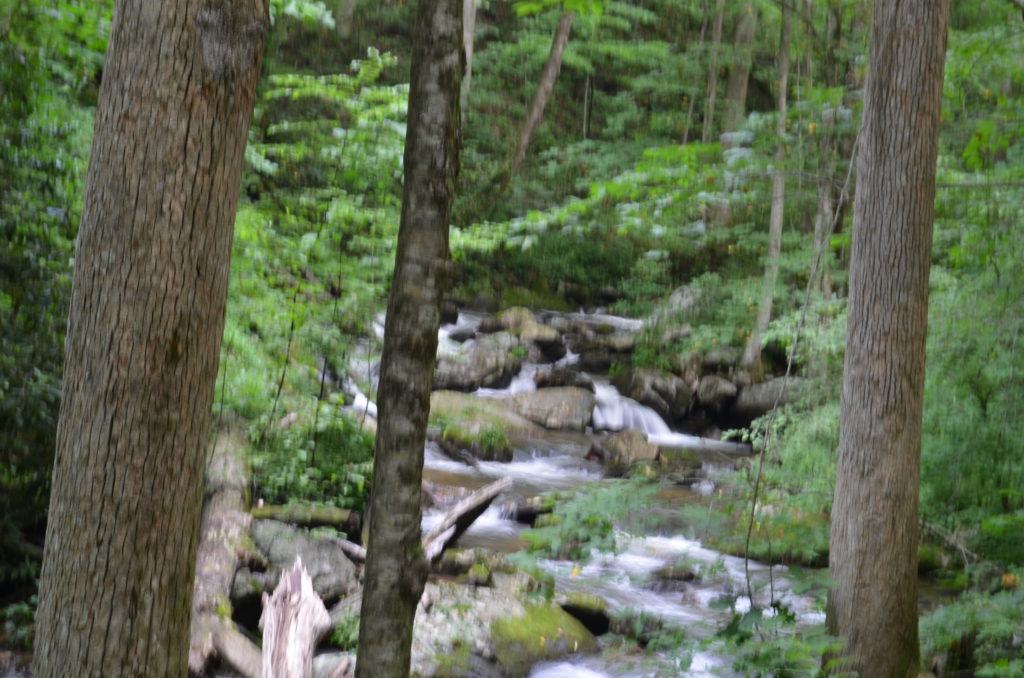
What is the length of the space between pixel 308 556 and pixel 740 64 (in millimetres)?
17296

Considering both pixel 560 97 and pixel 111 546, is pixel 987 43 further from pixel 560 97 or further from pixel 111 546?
pixel 560 97

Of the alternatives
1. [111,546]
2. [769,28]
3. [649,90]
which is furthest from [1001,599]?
[649,90]

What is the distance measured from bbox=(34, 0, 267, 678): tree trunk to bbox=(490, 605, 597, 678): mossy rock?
396 centimetres

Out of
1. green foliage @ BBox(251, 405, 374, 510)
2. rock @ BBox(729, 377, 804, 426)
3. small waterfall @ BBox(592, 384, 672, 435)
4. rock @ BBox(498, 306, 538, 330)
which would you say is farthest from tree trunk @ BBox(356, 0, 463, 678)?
rock @ BBox(498, 306, 538, 330)

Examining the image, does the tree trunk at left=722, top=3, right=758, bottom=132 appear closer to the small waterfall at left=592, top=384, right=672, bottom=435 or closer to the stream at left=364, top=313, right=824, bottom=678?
the small waterfall at left=592, top=384, right=672, bottom=435

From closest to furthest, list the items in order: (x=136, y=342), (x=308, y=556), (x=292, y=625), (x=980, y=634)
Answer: (x=136, y=342) → (x=980, y=634) → (x=292, y=625) → (x=308, y=556)

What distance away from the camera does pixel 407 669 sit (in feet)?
9.68

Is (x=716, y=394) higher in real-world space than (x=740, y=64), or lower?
lower

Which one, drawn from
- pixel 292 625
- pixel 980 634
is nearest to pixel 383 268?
pixel 292 625

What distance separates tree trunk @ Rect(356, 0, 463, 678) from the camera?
112 inches

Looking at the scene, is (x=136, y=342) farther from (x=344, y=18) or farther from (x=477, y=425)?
(x=344, y=18)

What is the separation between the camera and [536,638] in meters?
6.38

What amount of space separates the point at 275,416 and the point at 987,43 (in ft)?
23.3

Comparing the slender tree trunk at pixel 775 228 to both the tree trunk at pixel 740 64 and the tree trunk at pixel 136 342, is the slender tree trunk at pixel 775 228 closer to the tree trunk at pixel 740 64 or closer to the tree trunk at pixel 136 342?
the tree trunk at pixel 740 64
